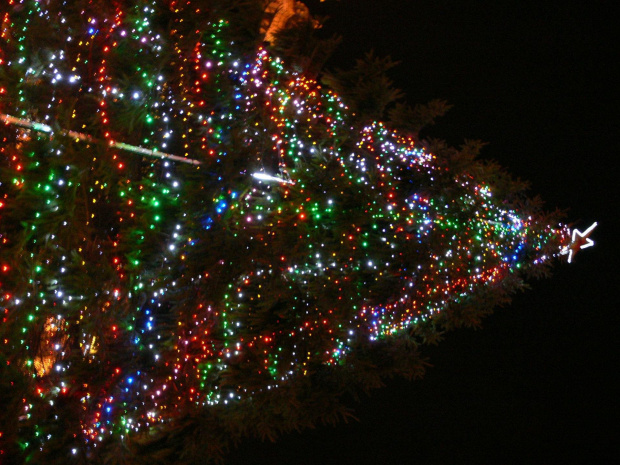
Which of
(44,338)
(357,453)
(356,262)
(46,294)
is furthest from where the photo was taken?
(357,453)

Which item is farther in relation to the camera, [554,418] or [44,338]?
[554,418]

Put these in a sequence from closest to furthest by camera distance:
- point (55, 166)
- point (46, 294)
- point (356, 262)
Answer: point (55, 166) → point (46, 294) → point (356, 262)

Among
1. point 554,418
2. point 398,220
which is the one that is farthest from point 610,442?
point 398,220

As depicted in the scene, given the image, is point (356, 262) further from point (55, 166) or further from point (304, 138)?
point (55, 166)

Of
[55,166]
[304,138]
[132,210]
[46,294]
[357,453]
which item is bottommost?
[357,453]

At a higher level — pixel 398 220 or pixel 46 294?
pixel 398 220

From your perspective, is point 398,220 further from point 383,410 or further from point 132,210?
point 383,410
